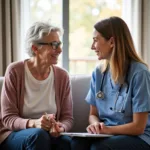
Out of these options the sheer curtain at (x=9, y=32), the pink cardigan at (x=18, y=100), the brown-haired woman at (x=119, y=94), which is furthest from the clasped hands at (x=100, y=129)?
the sheer curtain at (x=9, y=32)

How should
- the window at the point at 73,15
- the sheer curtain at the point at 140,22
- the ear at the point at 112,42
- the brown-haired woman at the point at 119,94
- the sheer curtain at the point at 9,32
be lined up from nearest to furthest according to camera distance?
the brown-haired woman at the point at 119,94 → the ear at the point at 112,42 → the sheer curtain at the point at 9,32 → the sheer curtain at the point at 140,22 → the window at the point at 73,15

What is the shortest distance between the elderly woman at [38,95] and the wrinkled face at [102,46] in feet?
0.95

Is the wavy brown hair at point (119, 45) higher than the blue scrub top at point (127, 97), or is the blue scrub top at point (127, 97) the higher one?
the wavy brown hair at point (119, 45)

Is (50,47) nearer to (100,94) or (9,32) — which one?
(100,94)

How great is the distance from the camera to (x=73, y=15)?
3.10 metres

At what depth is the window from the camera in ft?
9.71

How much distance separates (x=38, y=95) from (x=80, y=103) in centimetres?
39

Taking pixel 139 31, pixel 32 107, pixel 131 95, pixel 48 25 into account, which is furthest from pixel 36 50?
pixel 139 31

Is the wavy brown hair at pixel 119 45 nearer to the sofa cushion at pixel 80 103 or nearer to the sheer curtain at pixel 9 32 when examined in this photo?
the sofa cushion at pixel 80 103

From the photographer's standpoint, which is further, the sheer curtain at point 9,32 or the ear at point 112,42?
the sheer curtain at point 9,32

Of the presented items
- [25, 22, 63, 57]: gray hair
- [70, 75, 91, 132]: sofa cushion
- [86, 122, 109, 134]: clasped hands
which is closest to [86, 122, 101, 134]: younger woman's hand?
[86, 122, 109, 134]: clasped hands

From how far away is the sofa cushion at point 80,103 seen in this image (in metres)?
2.20

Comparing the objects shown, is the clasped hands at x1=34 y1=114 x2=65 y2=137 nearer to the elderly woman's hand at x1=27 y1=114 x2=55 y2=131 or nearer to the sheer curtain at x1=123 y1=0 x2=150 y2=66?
the elderly woman's hand at x1=27 y1=114 x2=55 y2=131

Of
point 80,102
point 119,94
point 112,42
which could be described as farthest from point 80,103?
point 112,42
